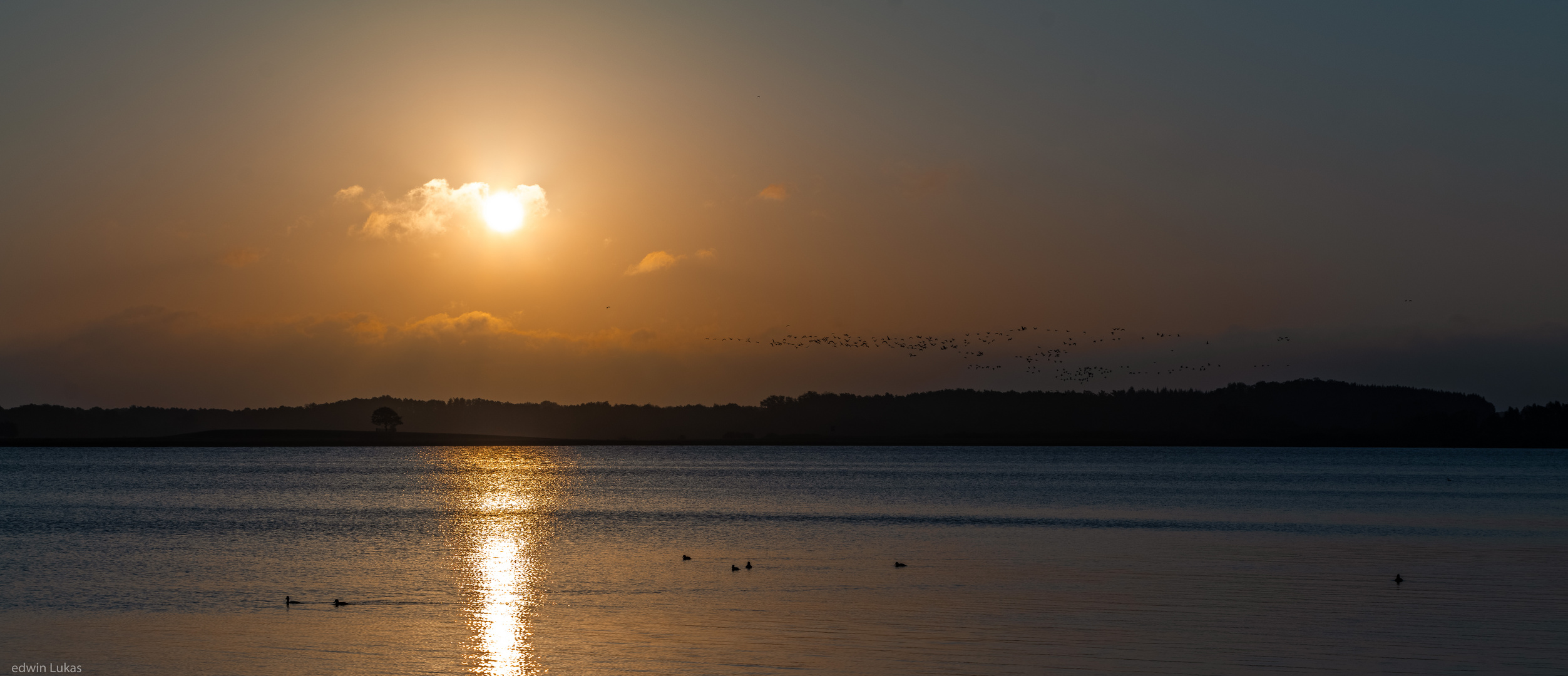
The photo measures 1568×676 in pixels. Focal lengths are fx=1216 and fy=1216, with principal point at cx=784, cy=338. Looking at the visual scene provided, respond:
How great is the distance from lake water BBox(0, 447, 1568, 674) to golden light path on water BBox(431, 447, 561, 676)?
154 millimetres

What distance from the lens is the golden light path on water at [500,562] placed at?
22.1 metres

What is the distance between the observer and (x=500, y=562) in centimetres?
3816

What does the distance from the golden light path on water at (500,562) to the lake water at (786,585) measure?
6.1 inches

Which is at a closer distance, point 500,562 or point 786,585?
point 786,585

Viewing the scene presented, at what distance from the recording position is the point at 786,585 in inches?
1261

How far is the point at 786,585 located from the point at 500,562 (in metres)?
10.9

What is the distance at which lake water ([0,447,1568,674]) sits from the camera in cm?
2197

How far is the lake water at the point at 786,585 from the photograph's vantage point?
21969mm

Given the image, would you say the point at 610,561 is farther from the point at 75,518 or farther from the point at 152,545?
the point at 75,518

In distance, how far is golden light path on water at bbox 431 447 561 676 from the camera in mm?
22141

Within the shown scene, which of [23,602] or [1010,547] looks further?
[1010,547]

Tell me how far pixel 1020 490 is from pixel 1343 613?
62.9 m

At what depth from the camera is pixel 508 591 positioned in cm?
3062

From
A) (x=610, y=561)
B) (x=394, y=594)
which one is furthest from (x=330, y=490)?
(x=394, y=594)
